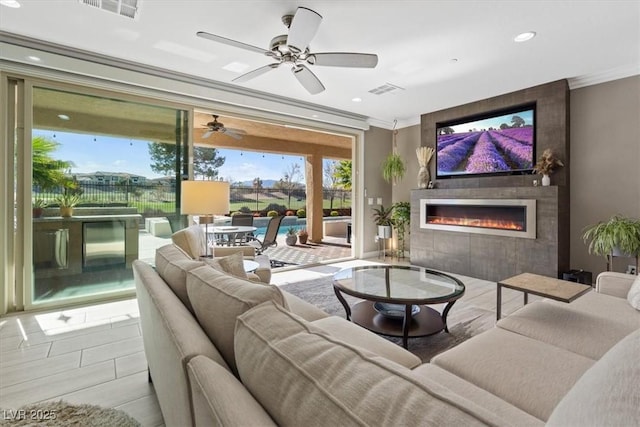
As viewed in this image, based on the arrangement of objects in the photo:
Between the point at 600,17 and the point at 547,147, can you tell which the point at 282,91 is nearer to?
the point at 600,17

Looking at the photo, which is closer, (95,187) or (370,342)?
(370,342)

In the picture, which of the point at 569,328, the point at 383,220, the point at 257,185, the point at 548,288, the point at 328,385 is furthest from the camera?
the point at 257,185

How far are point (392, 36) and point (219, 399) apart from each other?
308cm

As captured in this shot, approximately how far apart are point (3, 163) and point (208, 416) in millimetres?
3790

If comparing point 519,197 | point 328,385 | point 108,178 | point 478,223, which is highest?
point 108,178

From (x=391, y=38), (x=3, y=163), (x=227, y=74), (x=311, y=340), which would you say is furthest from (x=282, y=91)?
(x=311, y=340)

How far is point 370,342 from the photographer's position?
1.41 metres

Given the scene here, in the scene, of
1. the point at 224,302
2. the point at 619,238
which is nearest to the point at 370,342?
the point at 224,302

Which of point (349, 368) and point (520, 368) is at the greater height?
point (349, 368)

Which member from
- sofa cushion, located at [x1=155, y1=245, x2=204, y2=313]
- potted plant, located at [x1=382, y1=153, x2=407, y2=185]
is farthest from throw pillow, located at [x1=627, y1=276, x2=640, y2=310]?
potted plant, located at [x1=382, y1=153, x2=407, y2=185]

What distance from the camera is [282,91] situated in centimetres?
423

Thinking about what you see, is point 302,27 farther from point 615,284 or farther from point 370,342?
point 615,284

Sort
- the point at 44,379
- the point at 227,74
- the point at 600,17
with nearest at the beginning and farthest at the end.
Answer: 1. the point at 44,379
2. the point at 600,17
3. the point at 227,74

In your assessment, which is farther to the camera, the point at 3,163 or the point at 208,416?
the point at 3,163
